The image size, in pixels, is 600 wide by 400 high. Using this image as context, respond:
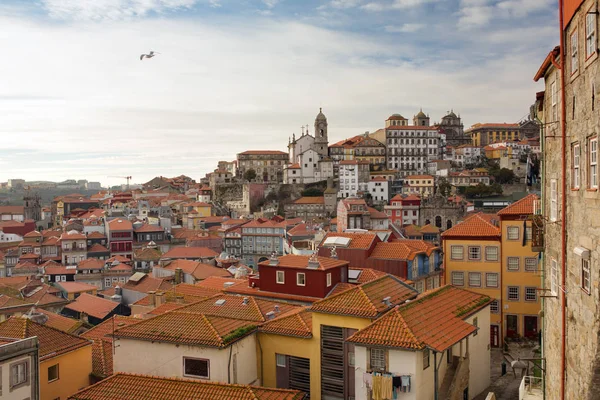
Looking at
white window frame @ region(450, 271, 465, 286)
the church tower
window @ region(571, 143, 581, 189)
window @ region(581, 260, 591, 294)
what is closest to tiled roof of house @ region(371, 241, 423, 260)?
white window frame @ region(450, 271, 465, 286)

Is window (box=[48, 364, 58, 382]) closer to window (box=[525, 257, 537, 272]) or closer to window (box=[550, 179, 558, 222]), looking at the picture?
window (box=[550, 179, 558, 222])

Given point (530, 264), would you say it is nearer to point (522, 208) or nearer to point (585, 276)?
point (522, 208)

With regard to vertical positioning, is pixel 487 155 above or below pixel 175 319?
above

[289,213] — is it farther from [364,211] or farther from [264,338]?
[264,338]

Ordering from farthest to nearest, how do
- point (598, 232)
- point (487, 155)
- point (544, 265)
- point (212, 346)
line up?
point (487, 155), point (212, 346), point (544, 265), point (598, 232)

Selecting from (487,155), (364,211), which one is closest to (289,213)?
(364,211)
